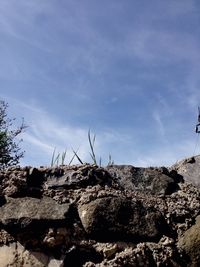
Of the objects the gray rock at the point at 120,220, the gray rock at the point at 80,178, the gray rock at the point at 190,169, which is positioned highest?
the gray rock at the point at 190,169

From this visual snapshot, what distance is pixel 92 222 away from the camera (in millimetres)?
3000

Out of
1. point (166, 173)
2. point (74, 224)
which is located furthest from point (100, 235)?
point (166, 173)

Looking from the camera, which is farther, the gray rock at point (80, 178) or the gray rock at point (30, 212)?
the gray rock at point (80, 178)

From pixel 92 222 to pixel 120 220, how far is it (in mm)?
179

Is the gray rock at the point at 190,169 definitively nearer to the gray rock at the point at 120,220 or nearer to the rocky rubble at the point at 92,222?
the rocky rubble at the point at 92,222

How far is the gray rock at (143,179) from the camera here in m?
3.41

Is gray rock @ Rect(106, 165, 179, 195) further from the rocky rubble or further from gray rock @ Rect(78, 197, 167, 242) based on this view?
gray rock @ Rect(78, 197, 167, 242)

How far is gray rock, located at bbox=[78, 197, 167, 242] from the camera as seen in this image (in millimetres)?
2996

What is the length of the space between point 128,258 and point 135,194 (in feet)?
1.82

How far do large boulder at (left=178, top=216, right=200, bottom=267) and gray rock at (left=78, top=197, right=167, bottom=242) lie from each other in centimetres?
15

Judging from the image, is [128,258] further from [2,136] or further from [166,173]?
[2,136]

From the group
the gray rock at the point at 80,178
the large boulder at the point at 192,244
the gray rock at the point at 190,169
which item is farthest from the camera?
the gray rock at the point at 190,169

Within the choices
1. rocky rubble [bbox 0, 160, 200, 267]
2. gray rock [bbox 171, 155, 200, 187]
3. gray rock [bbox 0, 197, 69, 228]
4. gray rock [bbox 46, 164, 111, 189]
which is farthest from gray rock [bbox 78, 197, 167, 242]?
gray rock [bbox 171, 155, 200, 187]

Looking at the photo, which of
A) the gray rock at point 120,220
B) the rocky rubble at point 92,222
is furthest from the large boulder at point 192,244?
the gray rock at point 120,220
